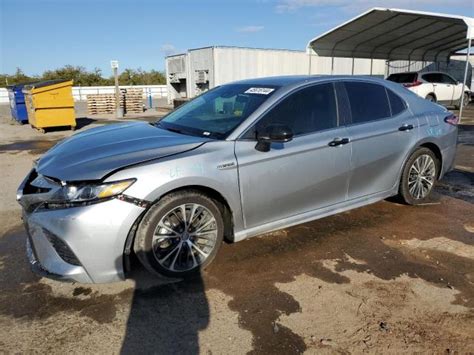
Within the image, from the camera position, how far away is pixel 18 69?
54.9 meters

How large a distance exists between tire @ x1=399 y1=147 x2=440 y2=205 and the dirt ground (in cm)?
58

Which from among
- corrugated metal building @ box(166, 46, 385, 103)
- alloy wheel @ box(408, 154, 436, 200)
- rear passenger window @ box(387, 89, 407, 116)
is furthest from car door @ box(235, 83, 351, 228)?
corrugated metal building @ box(166, 46, 385, 103)

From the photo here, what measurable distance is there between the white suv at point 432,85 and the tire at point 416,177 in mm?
11974

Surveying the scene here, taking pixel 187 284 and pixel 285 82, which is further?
pixel 285 82

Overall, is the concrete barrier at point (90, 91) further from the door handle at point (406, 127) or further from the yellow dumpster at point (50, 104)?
the door handle at point (406, 127)

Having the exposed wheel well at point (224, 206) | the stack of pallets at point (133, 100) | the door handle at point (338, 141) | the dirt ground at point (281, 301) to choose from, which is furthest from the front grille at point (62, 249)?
the stack of pallets at point (133, 100)

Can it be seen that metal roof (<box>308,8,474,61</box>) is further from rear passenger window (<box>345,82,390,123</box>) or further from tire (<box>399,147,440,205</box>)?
rear passenger window (<box>345,82,390,123</box>)

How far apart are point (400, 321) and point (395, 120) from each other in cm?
247

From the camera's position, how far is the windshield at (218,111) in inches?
139

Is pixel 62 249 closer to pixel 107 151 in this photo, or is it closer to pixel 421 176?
pixel 107 151

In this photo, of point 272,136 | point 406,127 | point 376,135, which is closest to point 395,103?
point 406,127

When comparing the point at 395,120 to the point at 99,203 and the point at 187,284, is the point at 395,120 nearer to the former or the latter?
the point at 187,284

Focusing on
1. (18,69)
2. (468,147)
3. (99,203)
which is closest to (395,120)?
(99,203)

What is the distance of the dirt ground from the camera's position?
250 cm
